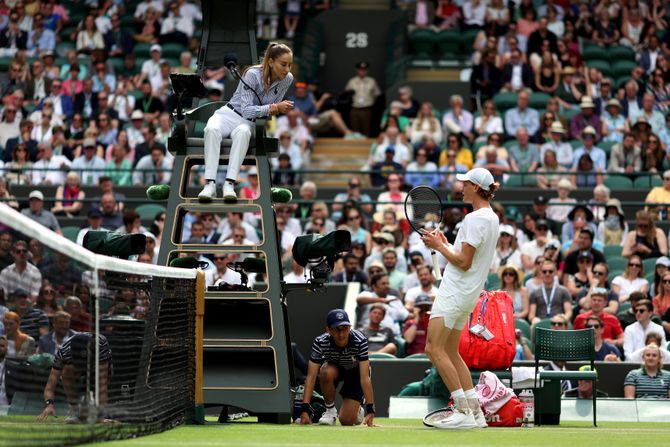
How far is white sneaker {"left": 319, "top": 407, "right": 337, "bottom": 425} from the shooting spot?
40.2 feet

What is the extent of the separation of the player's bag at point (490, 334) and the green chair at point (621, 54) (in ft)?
50.2

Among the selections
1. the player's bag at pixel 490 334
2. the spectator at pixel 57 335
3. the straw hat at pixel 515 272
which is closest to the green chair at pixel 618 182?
the straw hat at pixel 515 272

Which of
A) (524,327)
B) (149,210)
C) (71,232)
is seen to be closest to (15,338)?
(524,327)

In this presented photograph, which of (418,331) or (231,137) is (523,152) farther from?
(231,137)

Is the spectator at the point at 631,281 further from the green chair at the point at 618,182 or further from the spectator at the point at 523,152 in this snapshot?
the spectator at the point at 523,152

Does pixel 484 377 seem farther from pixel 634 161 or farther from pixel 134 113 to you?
pixel 134 113

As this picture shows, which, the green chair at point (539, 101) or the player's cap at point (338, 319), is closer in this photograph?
the player's cap at point (338, 319)

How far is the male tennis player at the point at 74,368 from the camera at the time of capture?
915cm

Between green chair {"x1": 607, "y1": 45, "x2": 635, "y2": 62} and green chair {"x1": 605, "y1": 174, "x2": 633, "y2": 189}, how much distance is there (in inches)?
205

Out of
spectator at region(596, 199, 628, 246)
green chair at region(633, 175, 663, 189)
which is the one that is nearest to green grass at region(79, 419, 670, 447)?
spectator at region(596, 199, 628, 246)

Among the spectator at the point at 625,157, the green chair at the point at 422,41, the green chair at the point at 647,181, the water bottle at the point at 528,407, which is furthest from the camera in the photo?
the green chair at the point at 422,41

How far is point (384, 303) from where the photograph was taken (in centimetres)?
1752

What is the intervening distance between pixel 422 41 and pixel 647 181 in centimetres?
723

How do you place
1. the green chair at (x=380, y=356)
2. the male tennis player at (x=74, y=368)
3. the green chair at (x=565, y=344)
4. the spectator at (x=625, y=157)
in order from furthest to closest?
the spectator at (x=625, y=157), the green chair at (x=380, y=356), the green chair at (x=565, y=344), the male tennis player at (x=74, y=368)
